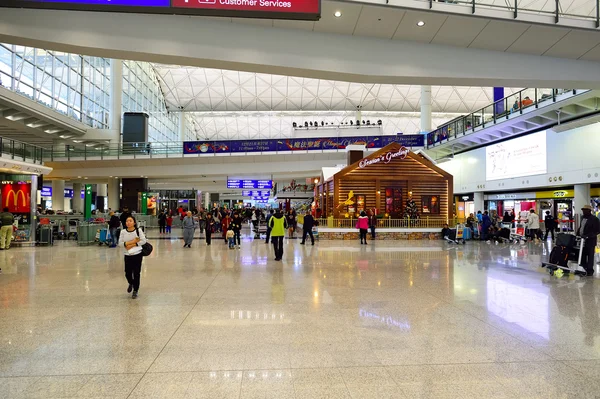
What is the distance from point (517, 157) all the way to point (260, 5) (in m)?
21.5

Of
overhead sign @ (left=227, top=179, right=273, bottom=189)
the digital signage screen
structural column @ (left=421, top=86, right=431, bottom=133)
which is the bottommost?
overhead sign @ (left=227, top=179, right=273, bottom=189)

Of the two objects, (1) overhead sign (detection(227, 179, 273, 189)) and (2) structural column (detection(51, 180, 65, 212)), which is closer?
(2) structural column (detection(51, 180, 65, 212))

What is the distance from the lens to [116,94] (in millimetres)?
35562

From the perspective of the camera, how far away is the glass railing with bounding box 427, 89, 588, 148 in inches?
724

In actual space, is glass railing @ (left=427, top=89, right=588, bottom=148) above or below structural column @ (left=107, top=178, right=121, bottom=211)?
above

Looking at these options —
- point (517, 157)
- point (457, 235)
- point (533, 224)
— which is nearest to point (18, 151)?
point (457, 235)

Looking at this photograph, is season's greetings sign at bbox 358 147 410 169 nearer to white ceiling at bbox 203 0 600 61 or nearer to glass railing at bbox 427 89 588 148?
glass railing at bbox 427 89 588 148

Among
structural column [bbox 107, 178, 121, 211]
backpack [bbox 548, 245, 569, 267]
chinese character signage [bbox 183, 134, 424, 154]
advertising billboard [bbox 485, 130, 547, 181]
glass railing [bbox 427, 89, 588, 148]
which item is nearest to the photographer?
backpack [bbox 548, 245, 569, 267]

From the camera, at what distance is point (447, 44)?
9070mm

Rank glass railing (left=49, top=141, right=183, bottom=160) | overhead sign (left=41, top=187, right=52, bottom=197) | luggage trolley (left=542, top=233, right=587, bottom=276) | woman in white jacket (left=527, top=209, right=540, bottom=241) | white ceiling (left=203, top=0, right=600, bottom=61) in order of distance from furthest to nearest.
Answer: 1. overhead sign (left=41, top=187, right=52, bottom=197)
2. glass railing (left=49, top=141, right=183, bottom=160)
3. woman in white jacket (left=527, top=209, right=540, bottom=241)
4. luggage trolley (left=542, top=233, right=587, bottom=276)
5. white ceiling (left=203, top=0, right=600, bottom=61)

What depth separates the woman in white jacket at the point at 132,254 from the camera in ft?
22.1

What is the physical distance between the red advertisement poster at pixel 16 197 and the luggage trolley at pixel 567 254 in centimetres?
1956

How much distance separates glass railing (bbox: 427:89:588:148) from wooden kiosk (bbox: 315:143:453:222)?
445 cm

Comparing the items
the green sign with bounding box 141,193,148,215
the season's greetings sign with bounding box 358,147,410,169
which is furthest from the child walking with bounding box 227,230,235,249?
the green sign with bounding box 141,193,148,215
